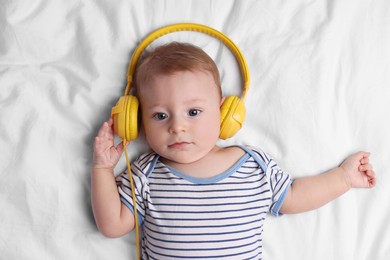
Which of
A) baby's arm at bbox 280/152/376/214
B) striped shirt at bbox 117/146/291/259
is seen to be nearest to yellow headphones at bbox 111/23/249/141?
striped shirt at bbox 117/146/291/259

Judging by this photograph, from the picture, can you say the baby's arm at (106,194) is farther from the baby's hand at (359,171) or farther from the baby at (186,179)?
the baby's hand at (359,171)

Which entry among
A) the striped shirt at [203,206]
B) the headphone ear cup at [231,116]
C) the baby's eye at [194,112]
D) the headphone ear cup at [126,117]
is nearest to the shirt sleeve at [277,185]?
the striped shirt at [203,206]

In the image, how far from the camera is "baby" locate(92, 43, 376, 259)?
1.31 m

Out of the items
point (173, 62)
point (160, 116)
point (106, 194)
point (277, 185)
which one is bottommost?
point (106, 194)

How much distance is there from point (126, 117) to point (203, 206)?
0.32 metres

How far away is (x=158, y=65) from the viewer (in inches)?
52.6

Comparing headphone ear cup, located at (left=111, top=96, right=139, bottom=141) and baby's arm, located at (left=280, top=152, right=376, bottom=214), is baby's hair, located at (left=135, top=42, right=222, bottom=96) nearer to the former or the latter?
headphone ear cup, located at (left=111, top=96, right=139, bottom=141)

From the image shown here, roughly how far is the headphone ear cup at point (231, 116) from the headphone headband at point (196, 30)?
7cm

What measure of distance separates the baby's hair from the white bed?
0.07m

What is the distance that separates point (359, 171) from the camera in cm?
146

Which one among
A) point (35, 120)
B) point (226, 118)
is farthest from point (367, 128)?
point (35, 120)

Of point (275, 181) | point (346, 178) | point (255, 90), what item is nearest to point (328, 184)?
point (346, 178)

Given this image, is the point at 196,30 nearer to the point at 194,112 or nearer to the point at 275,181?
the point at 194,112

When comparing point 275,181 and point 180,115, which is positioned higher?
point 180,115
